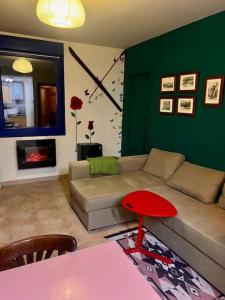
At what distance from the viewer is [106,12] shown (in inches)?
104

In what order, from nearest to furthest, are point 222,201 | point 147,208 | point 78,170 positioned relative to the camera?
point 147,208, point 222,201, point 78,170

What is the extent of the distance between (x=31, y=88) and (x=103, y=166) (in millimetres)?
1970

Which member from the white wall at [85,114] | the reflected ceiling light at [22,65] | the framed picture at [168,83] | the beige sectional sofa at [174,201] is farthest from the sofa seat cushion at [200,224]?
the reflected ceiling light at [22,65]

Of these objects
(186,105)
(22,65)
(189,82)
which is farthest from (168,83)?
(22,65)

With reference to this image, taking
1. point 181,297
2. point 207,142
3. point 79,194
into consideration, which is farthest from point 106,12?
point 181,297

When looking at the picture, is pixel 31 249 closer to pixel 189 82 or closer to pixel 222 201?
pixel 222 201

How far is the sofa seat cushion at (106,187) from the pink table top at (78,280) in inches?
56.9

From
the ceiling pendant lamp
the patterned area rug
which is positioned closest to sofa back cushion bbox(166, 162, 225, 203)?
the patterned area rug

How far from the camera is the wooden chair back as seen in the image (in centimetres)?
102

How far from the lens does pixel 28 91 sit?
149 inches

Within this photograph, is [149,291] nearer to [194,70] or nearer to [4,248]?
[4,248]

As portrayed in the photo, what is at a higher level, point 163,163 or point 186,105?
point 186,105

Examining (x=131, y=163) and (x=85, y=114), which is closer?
(x=131, y=163)

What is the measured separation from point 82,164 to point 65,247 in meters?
1.97
